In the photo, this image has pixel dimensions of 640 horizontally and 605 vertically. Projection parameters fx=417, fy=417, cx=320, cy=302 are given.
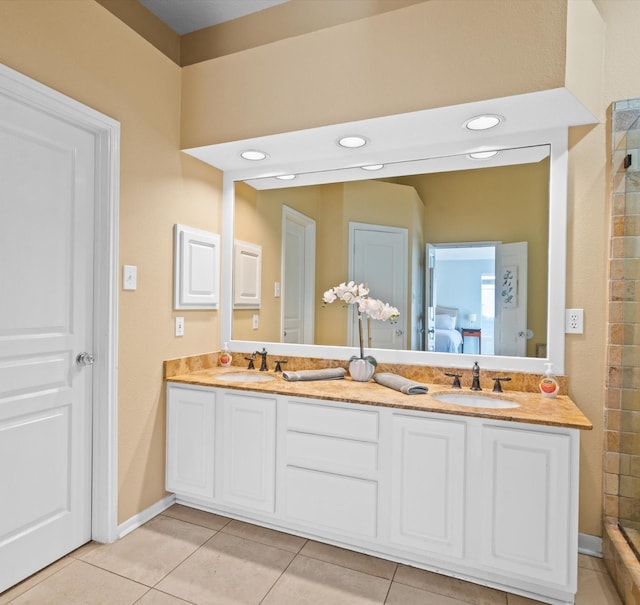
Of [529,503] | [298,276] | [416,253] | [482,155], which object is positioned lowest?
[529,503]

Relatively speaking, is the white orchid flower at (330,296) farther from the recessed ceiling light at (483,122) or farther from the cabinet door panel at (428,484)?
the recessed ceiling light at (483,122)

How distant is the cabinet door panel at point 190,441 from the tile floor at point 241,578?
27 centimetres

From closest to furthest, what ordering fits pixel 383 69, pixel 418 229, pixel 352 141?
pixel 383 69
pixel 352 141
pixel 418 229

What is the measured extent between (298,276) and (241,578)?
169cm

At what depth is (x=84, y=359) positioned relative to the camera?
2039mm

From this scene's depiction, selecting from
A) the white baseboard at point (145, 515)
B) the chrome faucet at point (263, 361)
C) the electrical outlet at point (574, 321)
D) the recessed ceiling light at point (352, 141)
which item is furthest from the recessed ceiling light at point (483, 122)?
the white baseboard at point (145, 515)

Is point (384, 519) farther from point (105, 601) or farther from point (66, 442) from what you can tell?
point (66, 442)

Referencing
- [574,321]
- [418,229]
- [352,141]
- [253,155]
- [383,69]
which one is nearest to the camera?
[383,69]

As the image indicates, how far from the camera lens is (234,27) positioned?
104 inches

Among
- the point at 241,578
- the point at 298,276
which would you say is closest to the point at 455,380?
the point at 298,276

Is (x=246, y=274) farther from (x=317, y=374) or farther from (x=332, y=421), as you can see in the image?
(x=332, y=421)

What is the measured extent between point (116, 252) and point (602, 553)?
2856mm

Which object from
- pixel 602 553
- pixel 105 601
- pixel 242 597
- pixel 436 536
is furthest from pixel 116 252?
pixel 602 553

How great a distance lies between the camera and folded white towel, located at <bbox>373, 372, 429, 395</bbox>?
6.86ft
